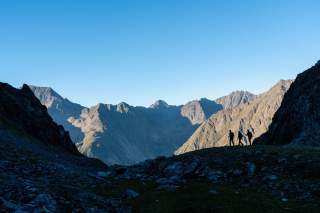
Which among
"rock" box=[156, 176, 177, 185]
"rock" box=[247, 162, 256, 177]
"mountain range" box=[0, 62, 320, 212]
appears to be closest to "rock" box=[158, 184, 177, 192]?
"mountain range" box=[0, 62, 320, 212]

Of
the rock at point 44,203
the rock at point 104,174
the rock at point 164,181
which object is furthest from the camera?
the rock at point 104,174

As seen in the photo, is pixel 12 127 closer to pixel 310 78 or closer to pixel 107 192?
pixel 107 192

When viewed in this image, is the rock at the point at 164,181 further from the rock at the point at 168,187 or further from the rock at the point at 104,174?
the rock at the point at 104,174

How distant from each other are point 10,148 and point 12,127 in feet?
90.0

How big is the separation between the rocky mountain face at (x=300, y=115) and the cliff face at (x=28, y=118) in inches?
1915

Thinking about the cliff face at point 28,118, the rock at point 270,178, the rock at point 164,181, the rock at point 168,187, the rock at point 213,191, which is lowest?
the rock at point 213,191

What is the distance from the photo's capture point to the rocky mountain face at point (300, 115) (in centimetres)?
8838

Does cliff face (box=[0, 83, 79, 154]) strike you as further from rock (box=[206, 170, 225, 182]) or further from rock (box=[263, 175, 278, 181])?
rock (box=[263, 175, 278, 181])

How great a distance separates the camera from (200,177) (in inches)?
1656

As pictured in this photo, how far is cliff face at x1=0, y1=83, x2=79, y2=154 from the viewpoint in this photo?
256 feet

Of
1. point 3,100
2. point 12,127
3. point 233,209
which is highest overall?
point 3,100

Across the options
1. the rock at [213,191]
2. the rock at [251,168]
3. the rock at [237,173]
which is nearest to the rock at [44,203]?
the rock at [213,191]

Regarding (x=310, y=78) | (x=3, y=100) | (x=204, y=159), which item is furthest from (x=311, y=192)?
(x=310, y=78)

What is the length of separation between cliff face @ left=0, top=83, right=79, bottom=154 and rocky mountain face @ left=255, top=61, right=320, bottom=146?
48640 millimetres
